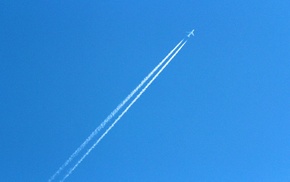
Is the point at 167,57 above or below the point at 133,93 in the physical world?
above

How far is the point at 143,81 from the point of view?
7258mm

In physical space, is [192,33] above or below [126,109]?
above

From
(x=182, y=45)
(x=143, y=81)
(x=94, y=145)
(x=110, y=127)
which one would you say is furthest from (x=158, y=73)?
(x=94, y=145)

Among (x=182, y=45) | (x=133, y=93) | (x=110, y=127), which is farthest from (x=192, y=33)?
(x=110, y=127)

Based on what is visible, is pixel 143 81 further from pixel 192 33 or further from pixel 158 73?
pixel 192 33

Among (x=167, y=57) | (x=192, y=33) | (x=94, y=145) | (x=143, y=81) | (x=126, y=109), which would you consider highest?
(x=192, y=33)

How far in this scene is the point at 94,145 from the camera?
7.12 metres

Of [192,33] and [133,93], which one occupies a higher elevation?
[192,33]

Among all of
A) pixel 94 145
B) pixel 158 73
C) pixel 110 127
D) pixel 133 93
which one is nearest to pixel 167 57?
pixel 158 73

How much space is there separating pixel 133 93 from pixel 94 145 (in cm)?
143

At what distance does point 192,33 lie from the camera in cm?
721

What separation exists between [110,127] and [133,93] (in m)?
0.91

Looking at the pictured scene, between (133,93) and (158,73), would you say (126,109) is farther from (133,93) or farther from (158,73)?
(158,73)

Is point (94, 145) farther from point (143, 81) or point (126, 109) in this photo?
point (143, 81)
